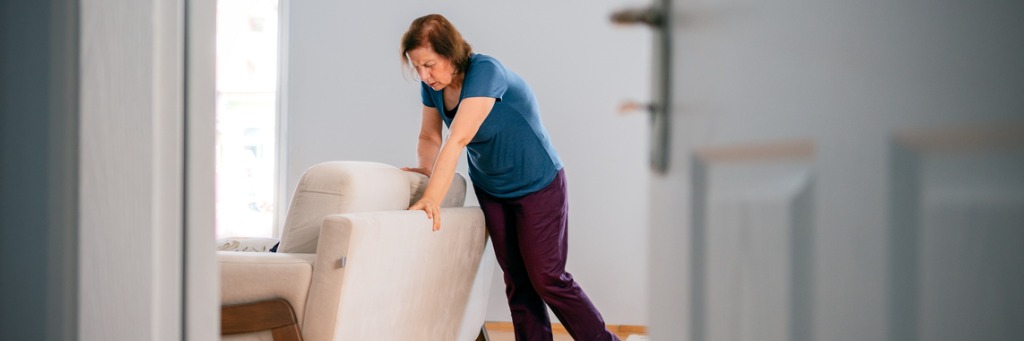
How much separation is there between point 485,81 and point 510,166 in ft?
0.94

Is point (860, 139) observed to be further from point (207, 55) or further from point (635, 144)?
point (635, 144)

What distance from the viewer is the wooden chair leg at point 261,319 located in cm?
142

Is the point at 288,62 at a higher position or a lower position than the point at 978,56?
higher

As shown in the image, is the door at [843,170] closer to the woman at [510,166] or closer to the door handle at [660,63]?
the door handle at [660,63]

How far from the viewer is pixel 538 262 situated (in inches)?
87.4

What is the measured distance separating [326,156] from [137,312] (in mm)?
3187

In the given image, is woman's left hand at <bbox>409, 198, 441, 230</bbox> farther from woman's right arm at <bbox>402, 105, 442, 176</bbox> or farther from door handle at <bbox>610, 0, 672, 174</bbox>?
door handle at <bbox>610, 0, 672, 174</bbox>

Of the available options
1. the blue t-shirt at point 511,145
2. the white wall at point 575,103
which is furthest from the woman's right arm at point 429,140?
the white wall at point 575,103

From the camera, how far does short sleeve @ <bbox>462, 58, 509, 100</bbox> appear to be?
6.63ft

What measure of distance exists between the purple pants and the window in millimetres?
1887

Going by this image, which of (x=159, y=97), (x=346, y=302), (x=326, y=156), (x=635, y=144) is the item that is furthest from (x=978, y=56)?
(x=326, y=156)

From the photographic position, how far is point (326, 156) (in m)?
3.72

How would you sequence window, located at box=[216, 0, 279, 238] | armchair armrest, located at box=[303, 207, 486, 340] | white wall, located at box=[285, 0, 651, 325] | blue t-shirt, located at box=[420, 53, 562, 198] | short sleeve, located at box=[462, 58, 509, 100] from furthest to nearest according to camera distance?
window, located at box=[216, 0, 279, 238], white wall, located at box=[285, 0, 651, 325], blue t-shirt, located at box=[420, 53, 562, 198], short sleeve, located at box=[462, 58, 509, 100], armchair armrest, located at box=[303, 207, 486, 340]

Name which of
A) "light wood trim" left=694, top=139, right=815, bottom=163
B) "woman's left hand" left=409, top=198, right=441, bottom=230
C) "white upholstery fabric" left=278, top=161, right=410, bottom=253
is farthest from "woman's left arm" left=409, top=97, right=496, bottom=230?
"light wood trim" left=694, top=139, right=815, bottom=163
